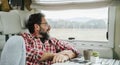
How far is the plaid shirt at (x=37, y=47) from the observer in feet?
7.09

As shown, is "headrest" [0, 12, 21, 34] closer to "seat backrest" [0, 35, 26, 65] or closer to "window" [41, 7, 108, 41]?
"window" [41, 7, 108, 41]

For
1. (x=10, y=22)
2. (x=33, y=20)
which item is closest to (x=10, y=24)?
(x=10, y=22)

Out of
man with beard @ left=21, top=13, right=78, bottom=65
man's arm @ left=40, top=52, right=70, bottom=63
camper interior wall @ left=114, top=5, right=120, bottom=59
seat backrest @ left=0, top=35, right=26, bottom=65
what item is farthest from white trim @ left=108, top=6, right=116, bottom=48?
seat backrest @ left=0, top=35, right=26, bottom=65

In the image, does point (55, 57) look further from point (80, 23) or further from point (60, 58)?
point (80, 23)

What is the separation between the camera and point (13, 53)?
1.49m

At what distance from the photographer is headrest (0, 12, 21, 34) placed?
2325mm

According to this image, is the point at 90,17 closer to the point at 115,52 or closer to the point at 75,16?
the point at 75,16

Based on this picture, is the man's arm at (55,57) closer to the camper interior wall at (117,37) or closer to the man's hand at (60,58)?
the man's hand at (60,58)

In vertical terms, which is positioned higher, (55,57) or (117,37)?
(117,37)

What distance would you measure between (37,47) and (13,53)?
0.90 meters

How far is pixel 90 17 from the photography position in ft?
9.23

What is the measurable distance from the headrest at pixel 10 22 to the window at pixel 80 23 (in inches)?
26.3

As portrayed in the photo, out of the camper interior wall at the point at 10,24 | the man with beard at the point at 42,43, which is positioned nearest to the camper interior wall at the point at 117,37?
the man with beard at the point at 42,43

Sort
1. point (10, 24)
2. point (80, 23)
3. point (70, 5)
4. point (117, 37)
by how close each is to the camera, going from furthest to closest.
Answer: point (80, 23), point (70, 5), point (117, 37), point (10, 24)
